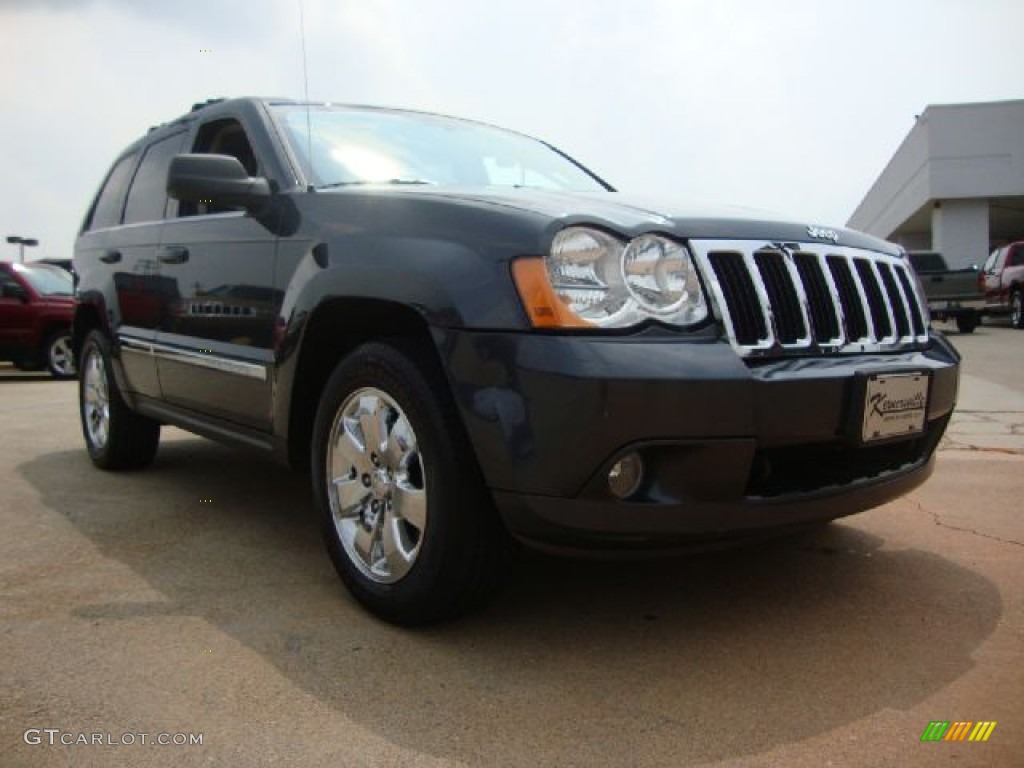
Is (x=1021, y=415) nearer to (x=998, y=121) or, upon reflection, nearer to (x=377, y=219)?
(x=377, y=219)

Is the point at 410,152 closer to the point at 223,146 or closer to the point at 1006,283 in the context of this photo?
the point at 223,146

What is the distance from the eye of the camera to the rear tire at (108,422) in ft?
15.8

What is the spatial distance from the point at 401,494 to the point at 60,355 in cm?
1004

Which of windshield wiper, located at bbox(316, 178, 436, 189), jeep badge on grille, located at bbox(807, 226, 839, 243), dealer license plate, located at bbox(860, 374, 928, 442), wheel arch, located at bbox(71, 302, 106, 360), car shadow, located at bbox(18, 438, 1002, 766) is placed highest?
windshield wiper, located at bbox(316, 178, 436, 189)

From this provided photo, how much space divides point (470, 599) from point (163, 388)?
2.19m

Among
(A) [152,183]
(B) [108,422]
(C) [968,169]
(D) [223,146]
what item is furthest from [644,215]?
(C) [968,169]

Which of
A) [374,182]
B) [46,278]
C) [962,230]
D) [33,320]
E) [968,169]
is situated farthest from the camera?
[962,230]

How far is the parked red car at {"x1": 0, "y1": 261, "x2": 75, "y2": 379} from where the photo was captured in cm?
1104

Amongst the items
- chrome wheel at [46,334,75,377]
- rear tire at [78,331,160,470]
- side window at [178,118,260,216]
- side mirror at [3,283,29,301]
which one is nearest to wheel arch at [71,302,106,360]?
rear tire at [78,331,160,470]

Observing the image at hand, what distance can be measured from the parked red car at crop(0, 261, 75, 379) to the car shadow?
326 inches

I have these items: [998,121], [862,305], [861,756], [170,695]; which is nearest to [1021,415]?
[862,305]

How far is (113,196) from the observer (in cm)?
519

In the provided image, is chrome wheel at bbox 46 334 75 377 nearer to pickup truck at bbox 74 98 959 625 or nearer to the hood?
pickup truck at bbox 74 98 959 625

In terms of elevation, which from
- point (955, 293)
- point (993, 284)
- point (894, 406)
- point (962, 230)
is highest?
point (962, 230)
